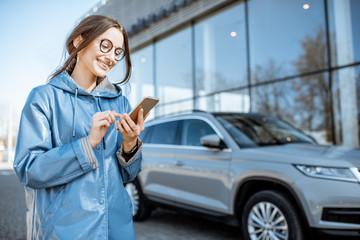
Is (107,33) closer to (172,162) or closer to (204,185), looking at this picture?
(204,185)

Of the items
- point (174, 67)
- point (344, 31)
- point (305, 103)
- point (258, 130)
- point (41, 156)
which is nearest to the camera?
point (41, 156)

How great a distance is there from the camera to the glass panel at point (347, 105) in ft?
26.6

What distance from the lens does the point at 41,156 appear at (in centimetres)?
126

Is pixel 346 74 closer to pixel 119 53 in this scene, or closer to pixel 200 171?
pixel 200 171

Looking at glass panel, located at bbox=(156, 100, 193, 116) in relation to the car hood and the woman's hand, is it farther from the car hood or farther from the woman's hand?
the woman's hand

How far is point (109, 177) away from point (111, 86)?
1.59 ft

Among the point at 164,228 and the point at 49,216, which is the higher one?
the point at 49,216

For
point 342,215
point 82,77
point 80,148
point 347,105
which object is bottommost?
point 342,215

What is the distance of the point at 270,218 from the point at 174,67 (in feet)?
37.5

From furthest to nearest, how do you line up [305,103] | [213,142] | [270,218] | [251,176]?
[305,103] → [213,142] → [251,176] → [270,218]

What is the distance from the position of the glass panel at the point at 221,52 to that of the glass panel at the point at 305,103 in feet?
4.25

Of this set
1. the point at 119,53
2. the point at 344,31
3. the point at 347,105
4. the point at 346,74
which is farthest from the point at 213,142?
the point at 344,31

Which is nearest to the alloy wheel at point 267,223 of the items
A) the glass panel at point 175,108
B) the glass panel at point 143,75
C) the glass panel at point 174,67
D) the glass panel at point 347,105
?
the glass panel at point 347,105

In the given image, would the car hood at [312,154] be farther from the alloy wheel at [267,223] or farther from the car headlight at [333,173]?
the alloy wheel at [267,223]
